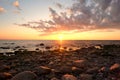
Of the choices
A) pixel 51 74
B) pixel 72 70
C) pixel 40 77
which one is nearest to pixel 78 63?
pixel 72 70

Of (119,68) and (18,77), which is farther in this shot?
(119,68)

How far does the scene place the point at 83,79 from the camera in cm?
1063

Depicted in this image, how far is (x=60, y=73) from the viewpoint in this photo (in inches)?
497

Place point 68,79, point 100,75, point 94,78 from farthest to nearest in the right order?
point 100,75 → point 94,78 → point 68,79

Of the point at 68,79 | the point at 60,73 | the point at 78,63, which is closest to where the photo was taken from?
the point at 68,79

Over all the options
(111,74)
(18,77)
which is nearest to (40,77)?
(18,77)

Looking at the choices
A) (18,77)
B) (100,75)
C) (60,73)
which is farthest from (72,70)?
(18,77)

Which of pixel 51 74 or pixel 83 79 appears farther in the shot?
pixel 51 74

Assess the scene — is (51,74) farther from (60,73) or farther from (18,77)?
(18,77)

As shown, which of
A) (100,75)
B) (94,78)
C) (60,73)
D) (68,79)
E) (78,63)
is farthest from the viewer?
(78,63)

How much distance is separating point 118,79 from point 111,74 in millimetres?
1802

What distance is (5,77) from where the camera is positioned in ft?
37.3

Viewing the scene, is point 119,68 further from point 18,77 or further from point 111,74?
point 18,77

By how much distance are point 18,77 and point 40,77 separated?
209cm
